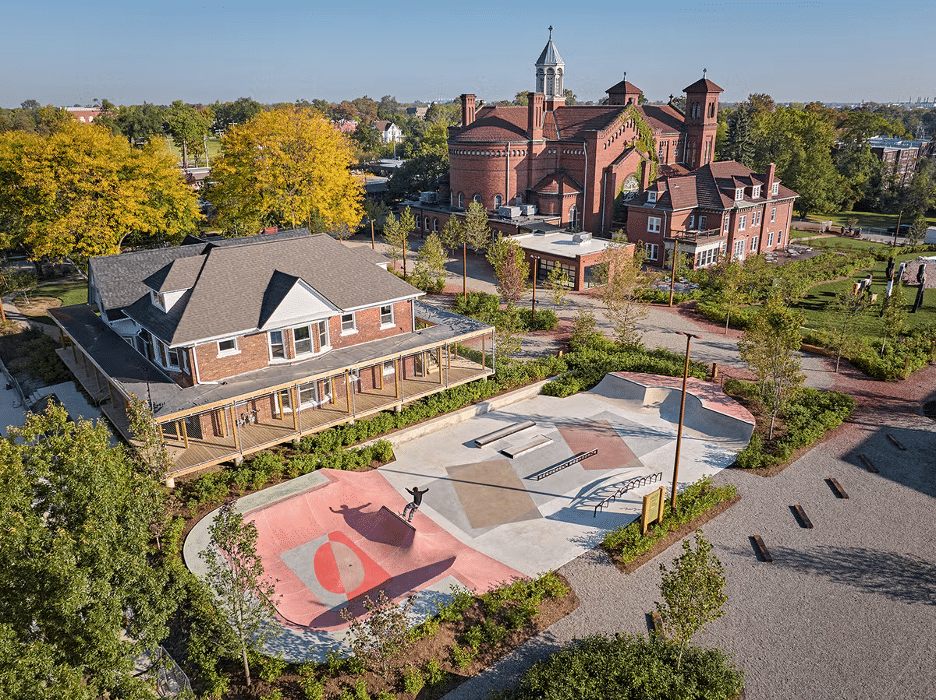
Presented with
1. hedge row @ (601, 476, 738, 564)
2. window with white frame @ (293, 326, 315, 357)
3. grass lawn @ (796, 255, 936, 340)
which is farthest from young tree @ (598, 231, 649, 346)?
window with white frame @ (293, 326, 315, 357)

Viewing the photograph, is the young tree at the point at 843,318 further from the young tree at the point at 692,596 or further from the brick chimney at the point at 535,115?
the brick chimney at the point at 535,115

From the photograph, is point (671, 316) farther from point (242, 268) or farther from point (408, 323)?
point (242, 268)

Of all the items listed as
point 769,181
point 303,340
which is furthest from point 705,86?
point 303,340

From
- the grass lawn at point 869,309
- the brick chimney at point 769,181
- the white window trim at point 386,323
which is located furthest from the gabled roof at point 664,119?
the white window trim at point 386,323

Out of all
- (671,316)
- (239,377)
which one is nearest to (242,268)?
(239,377)

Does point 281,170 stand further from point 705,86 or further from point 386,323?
point 705,86
